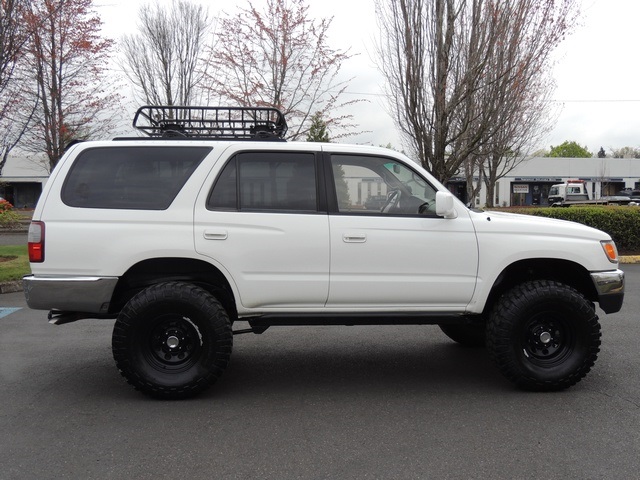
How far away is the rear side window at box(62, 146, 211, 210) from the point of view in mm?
4414

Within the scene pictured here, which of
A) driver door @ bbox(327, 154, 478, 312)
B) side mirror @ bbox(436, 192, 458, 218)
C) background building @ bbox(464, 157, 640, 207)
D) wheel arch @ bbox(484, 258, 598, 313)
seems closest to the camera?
side mirror @ bbox(436, 192, 458, 218)

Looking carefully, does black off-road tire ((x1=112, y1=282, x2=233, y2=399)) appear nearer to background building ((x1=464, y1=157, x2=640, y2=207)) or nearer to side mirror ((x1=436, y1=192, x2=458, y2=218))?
side mirror ((x1=436, y1=192, x2=458, y2=218))

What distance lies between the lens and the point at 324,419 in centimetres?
403

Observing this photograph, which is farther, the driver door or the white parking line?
the white parking line

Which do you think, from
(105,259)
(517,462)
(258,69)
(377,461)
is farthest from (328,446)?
(258,69)

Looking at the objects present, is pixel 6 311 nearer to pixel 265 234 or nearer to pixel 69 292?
pixel 69 292

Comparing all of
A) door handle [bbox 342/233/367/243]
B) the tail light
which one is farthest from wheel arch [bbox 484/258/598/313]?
the tail light

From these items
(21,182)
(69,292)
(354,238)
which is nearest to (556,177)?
(21,182)

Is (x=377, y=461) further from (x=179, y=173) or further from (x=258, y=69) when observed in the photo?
(x=258, y=69)

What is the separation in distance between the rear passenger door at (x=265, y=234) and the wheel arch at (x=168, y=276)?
0.74ft

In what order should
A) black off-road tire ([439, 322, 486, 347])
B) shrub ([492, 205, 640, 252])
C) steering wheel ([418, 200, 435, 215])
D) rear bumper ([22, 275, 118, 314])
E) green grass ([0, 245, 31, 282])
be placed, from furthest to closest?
shrub ([492, 205, 640, 252]), green grass ([0, 245, 31, 282]), black off-road tire ([439, 322, 486, 347]), steering wheel ([418, 200, 435, 215]), rear bumper ([22, 275, 118, 314])

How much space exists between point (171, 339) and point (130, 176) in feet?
4.43

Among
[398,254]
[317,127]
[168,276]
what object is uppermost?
[317,127]

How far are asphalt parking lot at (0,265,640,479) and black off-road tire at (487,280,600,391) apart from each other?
0.55 ft
